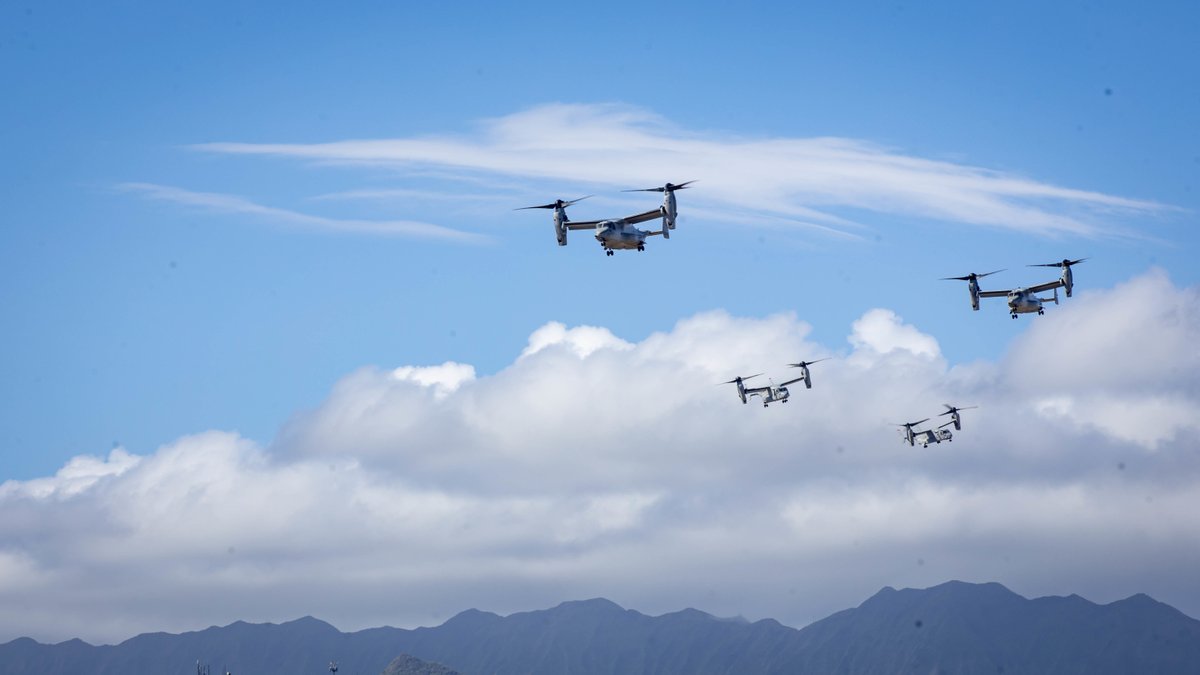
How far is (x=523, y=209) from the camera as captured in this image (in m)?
150

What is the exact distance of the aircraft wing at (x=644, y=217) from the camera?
5856 inches

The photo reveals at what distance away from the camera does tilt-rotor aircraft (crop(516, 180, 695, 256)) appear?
5920 inches

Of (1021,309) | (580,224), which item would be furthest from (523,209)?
(1021,309)

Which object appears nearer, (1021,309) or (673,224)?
(673,224)

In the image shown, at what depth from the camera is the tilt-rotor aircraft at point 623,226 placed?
15038 cm

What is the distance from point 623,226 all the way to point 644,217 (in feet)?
14.0

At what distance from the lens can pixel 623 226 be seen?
506 ft

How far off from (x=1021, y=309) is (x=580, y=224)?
72080 mm

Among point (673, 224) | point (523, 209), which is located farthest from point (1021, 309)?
point (523, 209)

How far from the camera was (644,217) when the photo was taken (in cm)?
15050

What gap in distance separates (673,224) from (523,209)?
14672mm

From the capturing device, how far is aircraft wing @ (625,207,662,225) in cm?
14875

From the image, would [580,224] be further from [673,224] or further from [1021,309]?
[1021,309]

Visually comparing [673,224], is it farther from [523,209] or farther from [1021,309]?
[1021,309]
